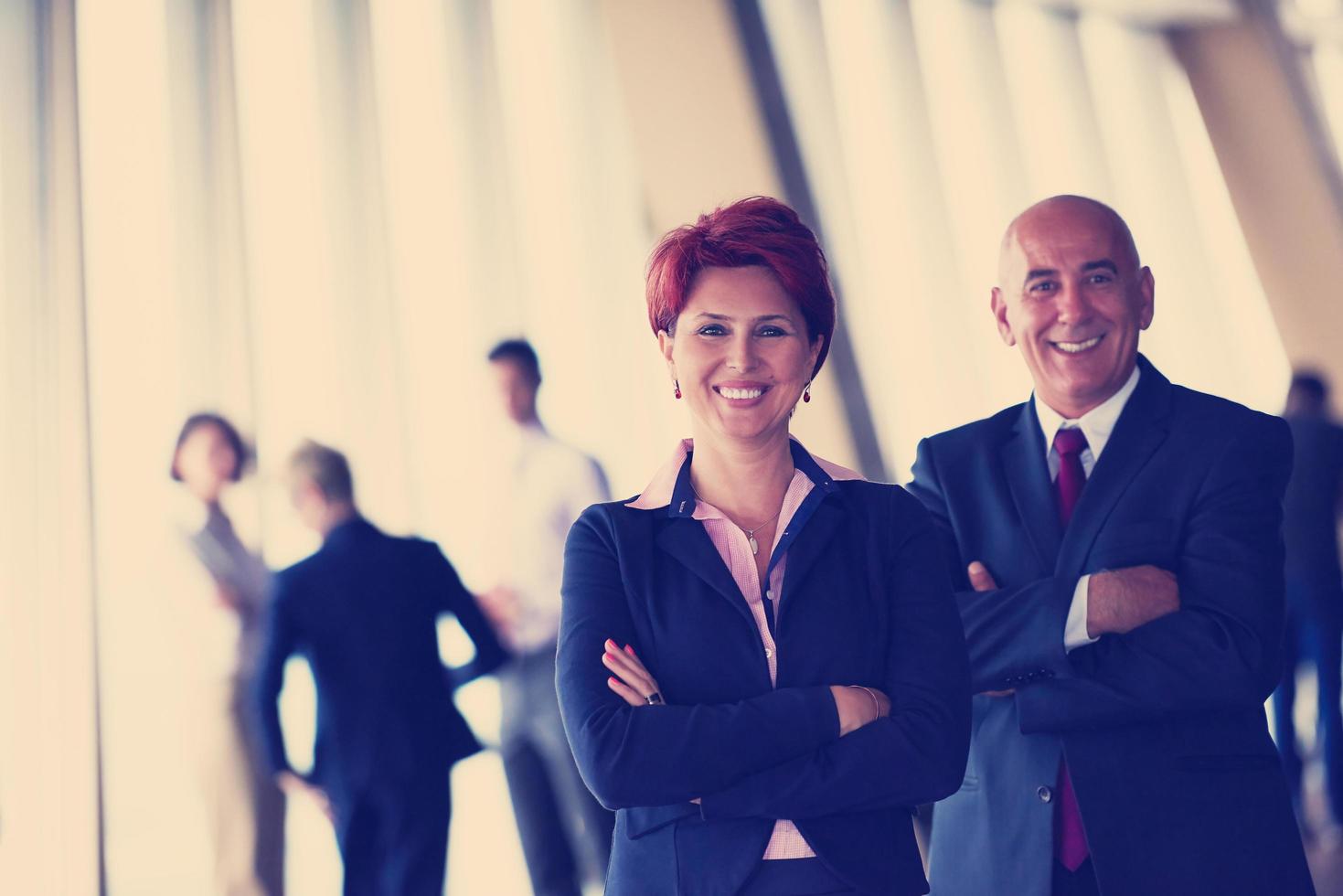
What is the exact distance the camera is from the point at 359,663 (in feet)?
10.0

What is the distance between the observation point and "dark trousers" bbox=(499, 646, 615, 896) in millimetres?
3379

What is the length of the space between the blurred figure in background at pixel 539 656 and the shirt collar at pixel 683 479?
1.74 metres

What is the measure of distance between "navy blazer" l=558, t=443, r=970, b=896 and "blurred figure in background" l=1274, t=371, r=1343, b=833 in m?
3.61

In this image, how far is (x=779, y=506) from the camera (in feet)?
4.96

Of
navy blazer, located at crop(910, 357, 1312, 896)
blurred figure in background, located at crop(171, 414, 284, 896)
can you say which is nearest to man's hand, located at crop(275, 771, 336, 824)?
blurred figure in background, located at crop(171, 414, 284, 896)

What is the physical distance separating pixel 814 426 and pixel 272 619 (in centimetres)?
199

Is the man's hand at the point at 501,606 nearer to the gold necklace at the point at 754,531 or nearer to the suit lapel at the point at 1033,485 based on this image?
the suit lapel at the point at 1033,485

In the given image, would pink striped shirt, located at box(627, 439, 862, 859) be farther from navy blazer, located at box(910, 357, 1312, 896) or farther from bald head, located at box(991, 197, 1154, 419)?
bald head, located at box(991, 197, 1154, 419)

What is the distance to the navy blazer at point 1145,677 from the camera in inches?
63.1

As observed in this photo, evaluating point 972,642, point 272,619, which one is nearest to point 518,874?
point 272,619

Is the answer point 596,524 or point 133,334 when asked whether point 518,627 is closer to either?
point 133,334

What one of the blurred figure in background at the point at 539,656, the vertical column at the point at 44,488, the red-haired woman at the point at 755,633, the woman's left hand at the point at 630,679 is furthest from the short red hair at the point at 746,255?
the vertical column at the point at 44,488

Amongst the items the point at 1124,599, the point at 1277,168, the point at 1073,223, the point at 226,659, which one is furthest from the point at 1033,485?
the point at 1277,168

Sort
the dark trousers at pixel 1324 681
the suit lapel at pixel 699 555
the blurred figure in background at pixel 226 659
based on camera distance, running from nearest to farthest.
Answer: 1. the suit lapel at pixel 699 555
2. the blurred figure in background at pixel 226 659
3. the dark trousers at pixel 1324 681
